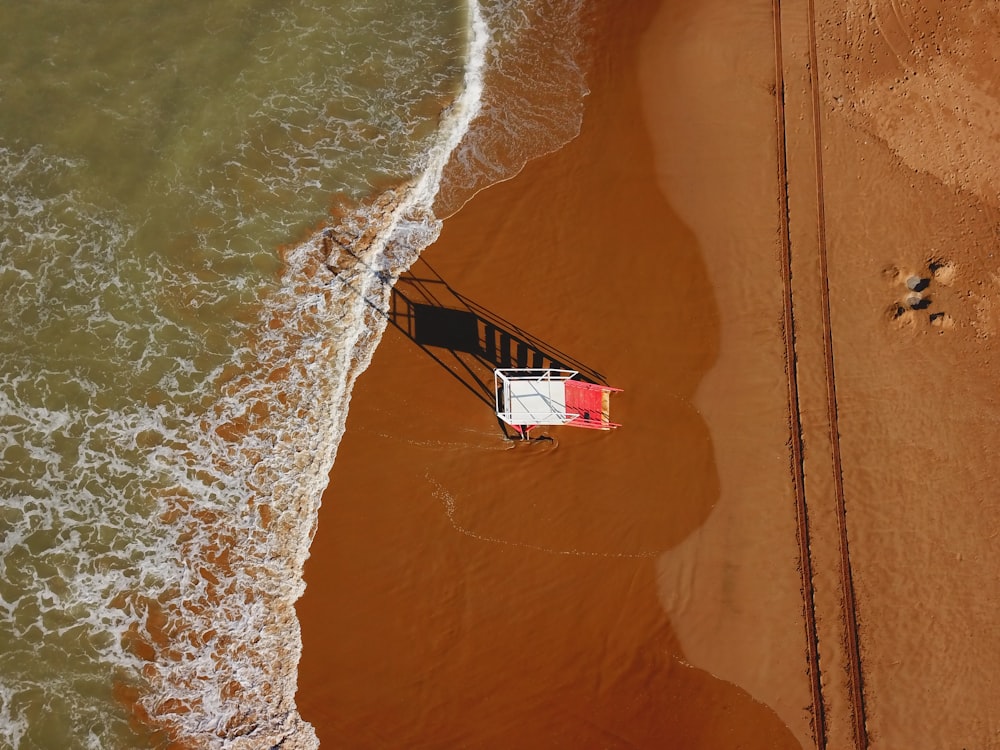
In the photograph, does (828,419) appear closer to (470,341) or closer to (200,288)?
(470,341)

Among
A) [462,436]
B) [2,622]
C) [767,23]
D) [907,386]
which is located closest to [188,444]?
[2,622]

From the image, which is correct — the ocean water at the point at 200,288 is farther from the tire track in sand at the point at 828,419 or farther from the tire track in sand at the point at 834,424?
the tire track in sand at the point at 834,424

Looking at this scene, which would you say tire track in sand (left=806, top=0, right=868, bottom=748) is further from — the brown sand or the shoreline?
the shoreline

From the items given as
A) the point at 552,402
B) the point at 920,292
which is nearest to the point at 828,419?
the point at 920,292

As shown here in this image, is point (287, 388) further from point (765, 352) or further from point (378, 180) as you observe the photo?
point (765, 352)

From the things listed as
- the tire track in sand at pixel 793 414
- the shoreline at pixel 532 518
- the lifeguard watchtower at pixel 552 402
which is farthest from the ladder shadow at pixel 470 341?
the tire track in sand at pixel 793 414

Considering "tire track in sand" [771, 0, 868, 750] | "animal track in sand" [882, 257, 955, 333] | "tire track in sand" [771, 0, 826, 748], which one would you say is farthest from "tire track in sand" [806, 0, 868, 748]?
"animal track in sand" [882, 257, 955, 333]
